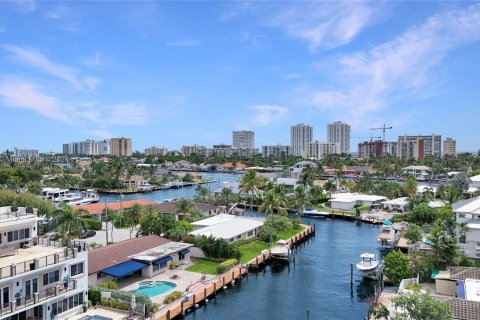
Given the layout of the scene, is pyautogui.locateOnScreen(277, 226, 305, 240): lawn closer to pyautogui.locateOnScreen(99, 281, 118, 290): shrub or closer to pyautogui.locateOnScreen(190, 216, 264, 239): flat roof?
pyautogui.locateOnScreen(190, 216, 264, 239): flat roof

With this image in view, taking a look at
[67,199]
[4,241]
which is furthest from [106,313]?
[67,199]

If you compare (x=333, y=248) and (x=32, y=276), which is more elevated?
(x=32, y=276)

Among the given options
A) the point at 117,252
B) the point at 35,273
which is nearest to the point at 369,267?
the point at 117,252

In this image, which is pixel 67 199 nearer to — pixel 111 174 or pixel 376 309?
pixel 111 174

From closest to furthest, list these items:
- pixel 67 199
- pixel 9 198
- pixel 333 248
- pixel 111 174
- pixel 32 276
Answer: pixel 32 276, pixel 333 248, pixel 9 198, pixel 67 199, pixel 111 174

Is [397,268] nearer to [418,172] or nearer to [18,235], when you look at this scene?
[18,235]
